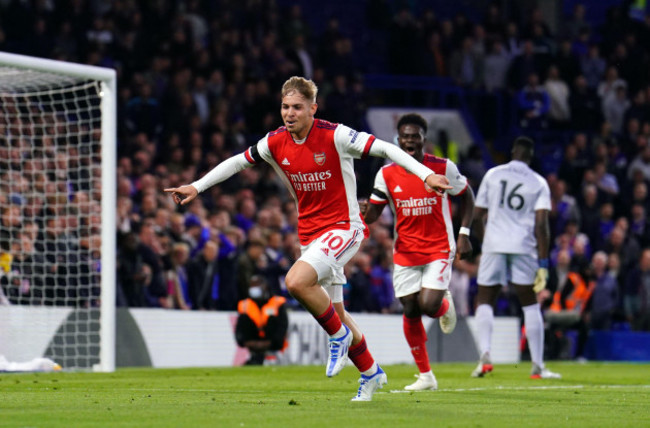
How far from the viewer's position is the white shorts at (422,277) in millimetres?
10969

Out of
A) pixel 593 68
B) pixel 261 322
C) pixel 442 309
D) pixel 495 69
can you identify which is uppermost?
pixel 593 68

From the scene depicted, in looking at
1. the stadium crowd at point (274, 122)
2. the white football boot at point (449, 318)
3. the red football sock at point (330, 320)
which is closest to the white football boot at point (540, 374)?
the white football boot at point (449, 318)

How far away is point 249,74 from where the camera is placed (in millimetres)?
21156

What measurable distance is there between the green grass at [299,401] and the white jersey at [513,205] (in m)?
1.40

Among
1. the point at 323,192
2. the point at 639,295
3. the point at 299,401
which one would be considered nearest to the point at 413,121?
the point at 323,192

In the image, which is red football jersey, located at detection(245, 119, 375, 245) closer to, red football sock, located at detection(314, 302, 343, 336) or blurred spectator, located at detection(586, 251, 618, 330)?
red football sock, located at detection(314, 302, 343, 336)

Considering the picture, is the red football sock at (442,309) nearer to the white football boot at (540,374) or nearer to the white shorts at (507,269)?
the white shorts at (507,269)

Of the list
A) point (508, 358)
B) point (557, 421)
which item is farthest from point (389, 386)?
point (508, 358)

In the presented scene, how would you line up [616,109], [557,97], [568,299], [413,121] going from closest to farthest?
[413,121], [568,299], [557,97], [616,109]

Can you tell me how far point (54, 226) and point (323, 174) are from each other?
6.72 meters

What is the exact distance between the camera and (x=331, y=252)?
28.0 feet

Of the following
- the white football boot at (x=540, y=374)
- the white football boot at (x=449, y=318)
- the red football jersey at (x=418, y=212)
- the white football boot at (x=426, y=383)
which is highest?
the red football jersey at (x=418, y=212)

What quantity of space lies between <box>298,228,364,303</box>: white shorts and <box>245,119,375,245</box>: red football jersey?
0.28ft

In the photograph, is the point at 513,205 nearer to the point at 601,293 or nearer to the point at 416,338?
the point at 416,338
